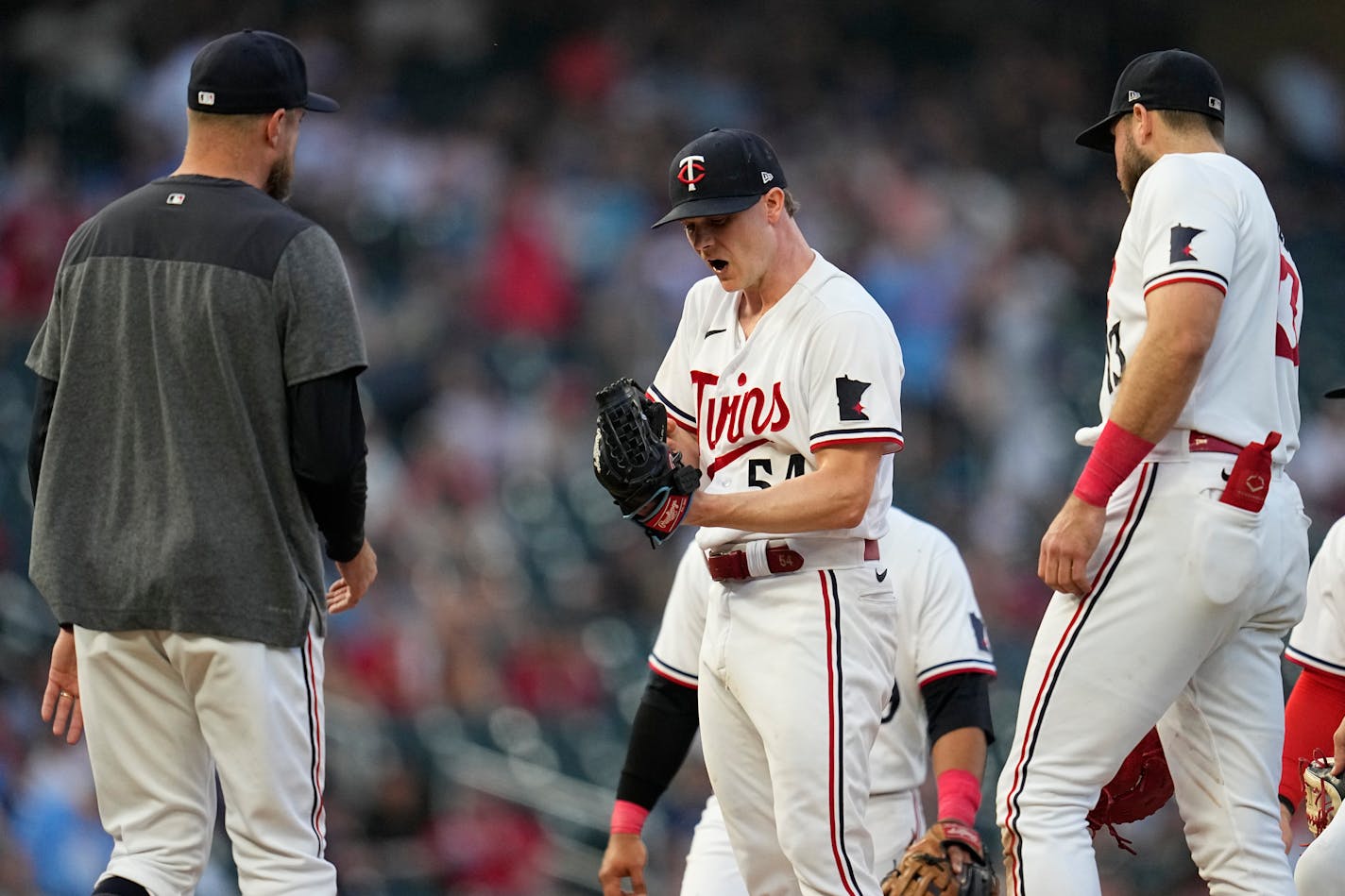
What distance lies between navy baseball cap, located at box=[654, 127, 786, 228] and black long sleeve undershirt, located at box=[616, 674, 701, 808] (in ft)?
4.61

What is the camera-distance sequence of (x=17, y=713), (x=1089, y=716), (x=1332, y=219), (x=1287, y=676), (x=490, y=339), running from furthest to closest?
(x=1332, y=219), (x=490, y=339), (x=1287, y=676), (x=17, y=713), (x=1089, y=716)

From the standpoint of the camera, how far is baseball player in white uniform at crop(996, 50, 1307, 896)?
3234mm

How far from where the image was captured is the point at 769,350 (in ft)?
12.0

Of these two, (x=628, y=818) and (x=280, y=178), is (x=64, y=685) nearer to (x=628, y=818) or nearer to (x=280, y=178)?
(x=280, y=178)

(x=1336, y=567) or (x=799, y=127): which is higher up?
(x=799, y=127)

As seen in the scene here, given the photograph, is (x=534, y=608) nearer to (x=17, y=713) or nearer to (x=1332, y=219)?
(x=17, y=713)

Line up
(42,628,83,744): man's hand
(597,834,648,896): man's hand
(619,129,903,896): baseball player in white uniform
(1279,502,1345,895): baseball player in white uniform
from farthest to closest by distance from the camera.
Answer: (597,834,648,896): man's hand
(1279,502,1345,895): baseball player in white uniform
(42,628,83,744): man's hand
(619,129,903,896): baseball player in white uniform

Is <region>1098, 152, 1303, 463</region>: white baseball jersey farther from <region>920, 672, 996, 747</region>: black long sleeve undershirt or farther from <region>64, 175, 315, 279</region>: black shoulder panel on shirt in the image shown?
<region>64, 175, 315, 279</region>: black shoulder panel on shirt

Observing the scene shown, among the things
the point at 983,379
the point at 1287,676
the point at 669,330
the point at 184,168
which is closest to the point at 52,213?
the point at 669,330

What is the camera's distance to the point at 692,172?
365cm

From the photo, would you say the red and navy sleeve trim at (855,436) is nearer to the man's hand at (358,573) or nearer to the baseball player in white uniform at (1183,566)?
the baseball player in white uniform at (1183,566)

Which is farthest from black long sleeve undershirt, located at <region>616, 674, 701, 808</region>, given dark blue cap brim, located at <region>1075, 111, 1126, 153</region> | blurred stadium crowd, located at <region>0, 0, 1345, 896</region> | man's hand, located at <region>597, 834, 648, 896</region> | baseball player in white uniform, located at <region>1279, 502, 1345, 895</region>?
blurred stadium crowd, located at <region>0, 0, 1345, 896</region>

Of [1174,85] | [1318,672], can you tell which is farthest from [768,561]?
[1318,672]

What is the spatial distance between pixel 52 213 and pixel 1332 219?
24.6 ft
